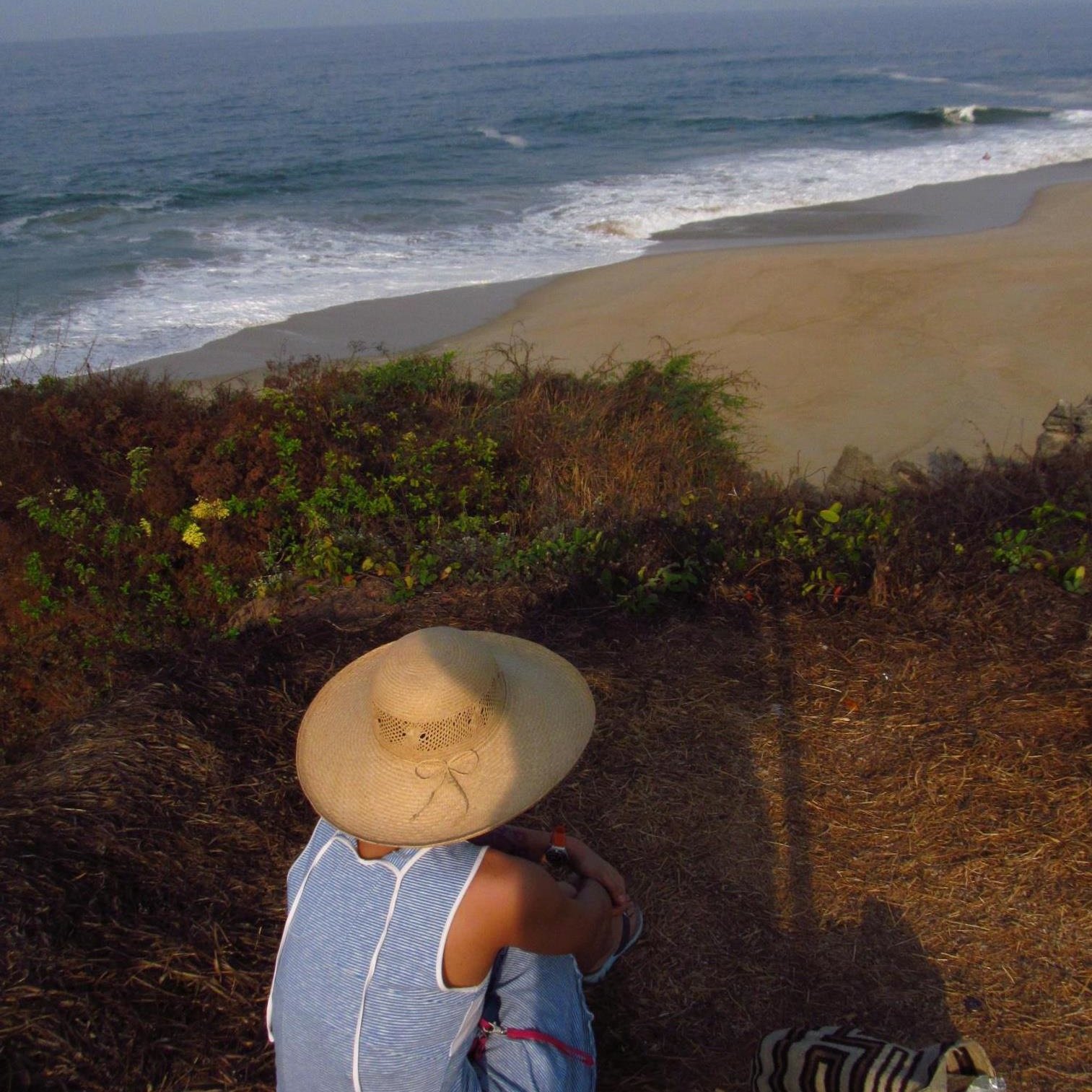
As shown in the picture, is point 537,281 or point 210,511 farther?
point 537,281

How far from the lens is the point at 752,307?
11.3 metres

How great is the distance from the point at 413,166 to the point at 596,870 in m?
23.9

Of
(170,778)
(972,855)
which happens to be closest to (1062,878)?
(972,855)

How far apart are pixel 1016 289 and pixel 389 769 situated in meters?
Answer: 11.5

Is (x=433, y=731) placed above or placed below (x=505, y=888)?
above

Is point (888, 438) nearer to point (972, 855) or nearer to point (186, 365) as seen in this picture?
point (972, 855)

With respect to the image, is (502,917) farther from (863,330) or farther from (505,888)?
(863,330)

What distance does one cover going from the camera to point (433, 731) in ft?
5.72

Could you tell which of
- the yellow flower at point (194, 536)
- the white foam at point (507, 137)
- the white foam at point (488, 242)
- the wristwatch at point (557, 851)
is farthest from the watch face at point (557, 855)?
the white foam at point (507, 137)

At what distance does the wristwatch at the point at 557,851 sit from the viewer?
221cm

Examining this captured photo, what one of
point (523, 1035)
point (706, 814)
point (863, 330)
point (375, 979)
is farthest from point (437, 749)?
point (863, 330)

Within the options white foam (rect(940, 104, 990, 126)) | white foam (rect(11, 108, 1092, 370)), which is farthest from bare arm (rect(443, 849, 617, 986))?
white foam (rect(940, 104, 990, 126))

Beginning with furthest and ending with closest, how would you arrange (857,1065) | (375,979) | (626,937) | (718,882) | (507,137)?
(507,137) → (718,882) → (626,937) → (857,1065) → (375,979)

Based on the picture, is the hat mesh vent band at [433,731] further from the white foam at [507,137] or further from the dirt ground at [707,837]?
the white foam at [507,137]
